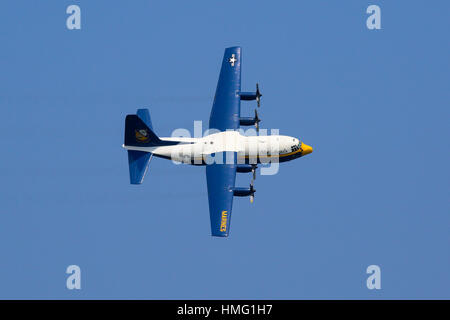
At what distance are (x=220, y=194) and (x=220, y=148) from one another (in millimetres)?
5716

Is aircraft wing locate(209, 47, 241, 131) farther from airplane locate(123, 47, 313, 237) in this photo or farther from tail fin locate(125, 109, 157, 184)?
tail fin locate(125, 109, 157, 184)

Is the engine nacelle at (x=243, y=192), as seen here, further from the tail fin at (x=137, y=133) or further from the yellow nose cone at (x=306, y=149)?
the tail fin at (x=137, y=133)

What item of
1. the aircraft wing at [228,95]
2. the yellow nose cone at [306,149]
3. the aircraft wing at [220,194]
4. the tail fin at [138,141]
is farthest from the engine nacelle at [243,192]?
the tail fin at [138,141]

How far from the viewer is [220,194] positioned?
9650cm

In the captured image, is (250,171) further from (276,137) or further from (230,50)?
(230,50)

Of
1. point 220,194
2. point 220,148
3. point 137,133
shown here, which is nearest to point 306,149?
point 220,148

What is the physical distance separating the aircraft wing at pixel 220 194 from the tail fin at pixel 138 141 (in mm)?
6992

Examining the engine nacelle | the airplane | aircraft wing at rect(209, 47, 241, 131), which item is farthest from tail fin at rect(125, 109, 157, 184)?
the engine nacelle

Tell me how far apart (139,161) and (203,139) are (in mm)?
7491

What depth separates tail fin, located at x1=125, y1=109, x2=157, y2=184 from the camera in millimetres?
98938

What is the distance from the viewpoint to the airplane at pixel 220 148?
9775 cm

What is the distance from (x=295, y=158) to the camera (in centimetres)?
10238

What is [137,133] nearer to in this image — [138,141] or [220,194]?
[138,141]
